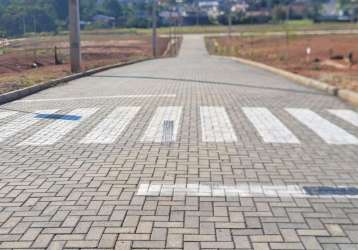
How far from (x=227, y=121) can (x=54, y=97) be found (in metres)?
5.96

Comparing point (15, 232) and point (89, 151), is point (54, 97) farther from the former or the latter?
point (15, 232)

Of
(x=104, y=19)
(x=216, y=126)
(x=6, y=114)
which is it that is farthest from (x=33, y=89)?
(x=104, y=19)

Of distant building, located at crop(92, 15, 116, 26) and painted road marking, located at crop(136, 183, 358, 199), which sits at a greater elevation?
distant building, located at crop(92, 15, 116, 26)

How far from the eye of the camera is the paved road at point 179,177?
411 cm

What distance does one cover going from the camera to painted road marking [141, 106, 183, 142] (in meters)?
7.68

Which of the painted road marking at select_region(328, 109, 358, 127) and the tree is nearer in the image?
the painted road marking at select_region(328, 109, 358, 127)

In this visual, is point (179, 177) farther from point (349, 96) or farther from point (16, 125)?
point (349, 96)

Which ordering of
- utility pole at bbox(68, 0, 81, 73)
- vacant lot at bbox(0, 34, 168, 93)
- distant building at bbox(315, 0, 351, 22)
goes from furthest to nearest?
distant building at bbox(315, 0, 351, 22)
utility pole at bbox(68, 0, 81, 73)
vacant lot at bbox(0, 34, 168, 93)

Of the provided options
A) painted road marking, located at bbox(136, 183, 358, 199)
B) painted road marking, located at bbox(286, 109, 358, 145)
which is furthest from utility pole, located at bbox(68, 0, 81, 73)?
painted road marking, located at bbox(136, 183, 358, 199)

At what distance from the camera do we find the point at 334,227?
4238 millimetres

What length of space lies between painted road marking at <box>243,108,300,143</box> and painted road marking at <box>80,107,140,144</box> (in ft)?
8.10

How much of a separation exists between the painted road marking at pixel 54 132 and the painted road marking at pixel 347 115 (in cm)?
535

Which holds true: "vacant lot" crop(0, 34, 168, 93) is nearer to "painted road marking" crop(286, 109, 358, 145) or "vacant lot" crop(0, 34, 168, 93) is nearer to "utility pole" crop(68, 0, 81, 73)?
"utility pole" crop(68, 0, 81, 73)

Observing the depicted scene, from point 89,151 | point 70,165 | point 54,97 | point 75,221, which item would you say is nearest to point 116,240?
point 75,221
